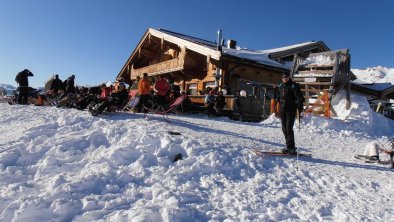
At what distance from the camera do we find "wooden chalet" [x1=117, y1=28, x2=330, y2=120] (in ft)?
49.0

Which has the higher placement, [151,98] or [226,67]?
[226,67]

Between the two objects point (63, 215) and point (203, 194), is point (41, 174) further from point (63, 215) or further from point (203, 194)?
point (203, 194)

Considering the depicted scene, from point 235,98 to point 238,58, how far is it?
2.97 meters

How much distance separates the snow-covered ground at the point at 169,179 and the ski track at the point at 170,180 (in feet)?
0.05

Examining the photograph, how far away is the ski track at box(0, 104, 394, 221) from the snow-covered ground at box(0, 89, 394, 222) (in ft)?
0.05

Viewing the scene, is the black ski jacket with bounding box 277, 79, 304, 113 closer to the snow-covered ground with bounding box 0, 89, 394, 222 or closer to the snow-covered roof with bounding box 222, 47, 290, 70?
the snow-covered ground with bounding box 0, 89, 394, 222

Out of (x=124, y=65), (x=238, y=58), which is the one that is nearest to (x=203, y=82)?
(x=238, y=58)

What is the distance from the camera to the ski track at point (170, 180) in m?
4.02

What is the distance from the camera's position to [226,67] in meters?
16.2

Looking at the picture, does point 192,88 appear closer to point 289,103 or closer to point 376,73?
point 289,103

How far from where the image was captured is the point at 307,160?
20.9ft

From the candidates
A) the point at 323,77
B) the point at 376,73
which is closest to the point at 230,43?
the point at 323,77

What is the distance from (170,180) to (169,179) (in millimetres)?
41

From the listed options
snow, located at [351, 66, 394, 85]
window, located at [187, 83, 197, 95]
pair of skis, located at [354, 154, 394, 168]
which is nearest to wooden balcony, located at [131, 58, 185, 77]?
window, located at [187, 83, 197, 95]
